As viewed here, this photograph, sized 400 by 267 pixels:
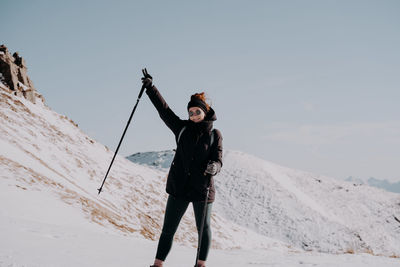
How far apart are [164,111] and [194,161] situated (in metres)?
0.91

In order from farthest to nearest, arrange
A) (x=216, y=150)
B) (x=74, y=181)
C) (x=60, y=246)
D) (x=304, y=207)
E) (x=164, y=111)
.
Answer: (x=304, y=207) < (x=74, y=181) < (x=60, y=246) < (x=164, y=111) < (x=216, y=150)

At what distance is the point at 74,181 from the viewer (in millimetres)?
13914

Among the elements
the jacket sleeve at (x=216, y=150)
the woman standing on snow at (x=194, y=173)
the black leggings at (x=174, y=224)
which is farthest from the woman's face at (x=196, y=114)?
the black leggings at (x=174, y=224)

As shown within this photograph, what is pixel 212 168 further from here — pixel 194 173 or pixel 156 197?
pixel 156 197

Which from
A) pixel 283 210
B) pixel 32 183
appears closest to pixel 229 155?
pixel 283 210

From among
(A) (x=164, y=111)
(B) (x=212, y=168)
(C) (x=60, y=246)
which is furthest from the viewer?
(C) (x=60, y=246)

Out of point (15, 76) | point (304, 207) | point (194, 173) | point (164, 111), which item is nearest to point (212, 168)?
point (194, 173)

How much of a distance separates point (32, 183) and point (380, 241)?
2573 cm

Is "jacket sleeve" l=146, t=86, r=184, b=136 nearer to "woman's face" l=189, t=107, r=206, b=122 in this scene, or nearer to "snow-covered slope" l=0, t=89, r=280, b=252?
"woman's face" l=189, t=107, r=206, b=122

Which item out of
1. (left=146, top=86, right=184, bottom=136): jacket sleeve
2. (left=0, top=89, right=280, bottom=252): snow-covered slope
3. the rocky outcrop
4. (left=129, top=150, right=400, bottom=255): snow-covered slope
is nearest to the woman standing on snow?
(left=146, top=86, right=184, bottom=136): jacket sleeve

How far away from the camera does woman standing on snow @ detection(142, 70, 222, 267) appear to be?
440 cm

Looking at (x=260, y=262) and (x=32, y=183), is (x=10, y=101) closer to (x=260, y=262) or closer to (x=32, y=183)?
(x=32, y=183)

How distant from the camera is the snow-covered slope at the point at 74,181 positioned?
9.46m

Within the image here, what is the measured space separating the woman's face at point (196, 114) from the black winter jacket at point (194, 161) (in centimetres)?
7
